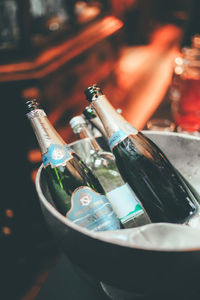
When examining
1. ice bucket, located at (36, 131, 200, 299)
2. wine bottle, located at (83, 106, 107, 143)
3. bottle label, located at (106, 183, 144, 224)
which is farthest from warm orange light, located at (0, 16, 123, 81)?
ice bucket, located at (36, 131, 200, 299)

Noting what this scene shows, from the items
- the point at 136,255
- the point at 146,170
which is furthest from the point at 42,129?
the point at 136,255

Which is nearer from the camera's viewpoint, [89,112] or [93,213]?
[93,213]

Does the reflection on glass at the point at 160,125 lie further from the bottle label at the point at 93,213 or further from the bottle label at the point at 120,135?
the bottle label at the point at 93,213

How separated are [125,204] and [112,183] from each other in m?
0.19

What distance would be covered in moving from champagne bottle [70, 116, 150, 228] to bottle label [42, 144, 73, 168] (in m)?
0.06

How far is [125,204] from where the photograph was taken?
583 mm

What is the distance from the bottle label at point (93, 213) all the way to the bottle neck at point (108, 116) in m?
0.20

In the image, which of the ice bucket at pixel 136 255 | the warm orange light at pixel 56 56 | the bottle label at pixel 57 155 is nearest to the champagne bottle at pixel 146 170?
the bottle label at pixel 57 155

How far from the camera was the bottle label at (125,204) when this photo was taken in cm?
58

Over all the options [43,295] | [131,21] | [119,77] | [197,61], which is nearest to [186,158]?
[43,295]

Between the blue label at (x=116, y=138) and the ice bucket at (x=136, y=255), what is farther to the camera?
the blue label at (x=116, y=138)

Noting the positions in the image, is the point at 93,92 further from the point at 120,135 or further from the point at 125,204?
the point at 125,204

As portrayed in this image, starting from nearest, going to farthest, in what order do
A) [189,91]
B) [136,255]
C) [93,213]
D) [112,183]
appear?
[136,255], [93,213], [112,183], [189,91]

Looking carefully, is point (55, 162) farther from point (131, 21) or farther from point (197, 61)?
point (131, 21)
